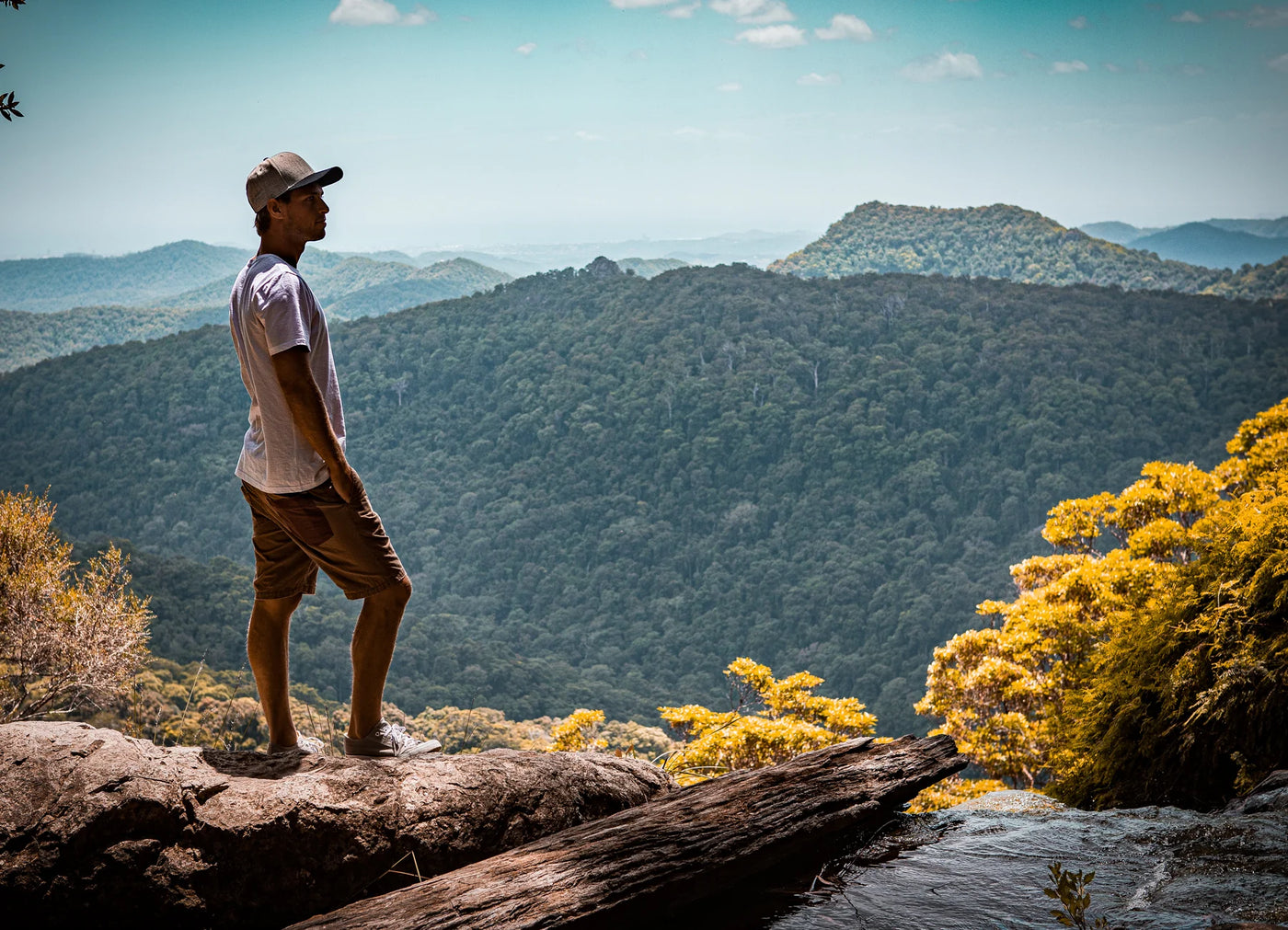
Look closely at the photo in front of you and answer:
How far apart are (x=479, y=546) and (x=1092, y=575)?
73.2 metres

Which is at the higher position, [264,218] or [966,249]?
[966,249]

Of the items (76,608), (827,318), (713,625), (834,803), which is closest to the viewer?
(834,803)

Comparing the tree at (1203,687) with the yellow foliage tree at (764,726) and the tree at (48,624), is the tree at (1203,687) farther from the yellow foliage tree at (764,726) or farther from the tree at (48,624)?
Result: the tree at (48,624)

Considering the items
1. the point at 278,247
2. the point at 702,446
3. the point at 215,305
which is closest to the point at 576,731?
the point at 278,247

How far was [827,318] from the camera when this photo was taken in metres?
93.9

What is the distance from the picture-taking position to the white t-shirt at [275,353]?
8.74 ft

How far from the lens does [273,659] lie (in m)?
3.14

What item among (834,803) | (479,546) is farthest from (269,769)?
(479,546)

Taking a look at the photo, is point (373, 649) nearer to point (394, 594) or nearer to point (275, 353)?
point (394, 594)

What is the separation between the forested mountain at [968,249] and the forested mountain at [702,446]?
28.8 metres

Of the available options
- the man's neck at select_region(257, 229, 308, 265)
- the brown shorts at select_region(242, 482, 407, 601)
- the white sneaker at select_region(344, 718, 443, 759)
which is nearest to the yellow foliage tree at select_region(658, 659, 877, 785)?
the white sneaker at select_region(344, 718, 443, 759)

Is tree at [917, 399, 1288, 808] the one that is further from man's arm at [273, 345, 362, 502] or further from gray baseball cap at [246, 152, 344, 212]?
gray baseball cap at [246, 152, 344, 212]

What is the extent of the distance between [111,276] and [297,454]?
18776 centimetres

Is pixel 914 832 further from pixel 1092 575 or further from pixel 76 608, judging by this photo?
pixel 76 608
